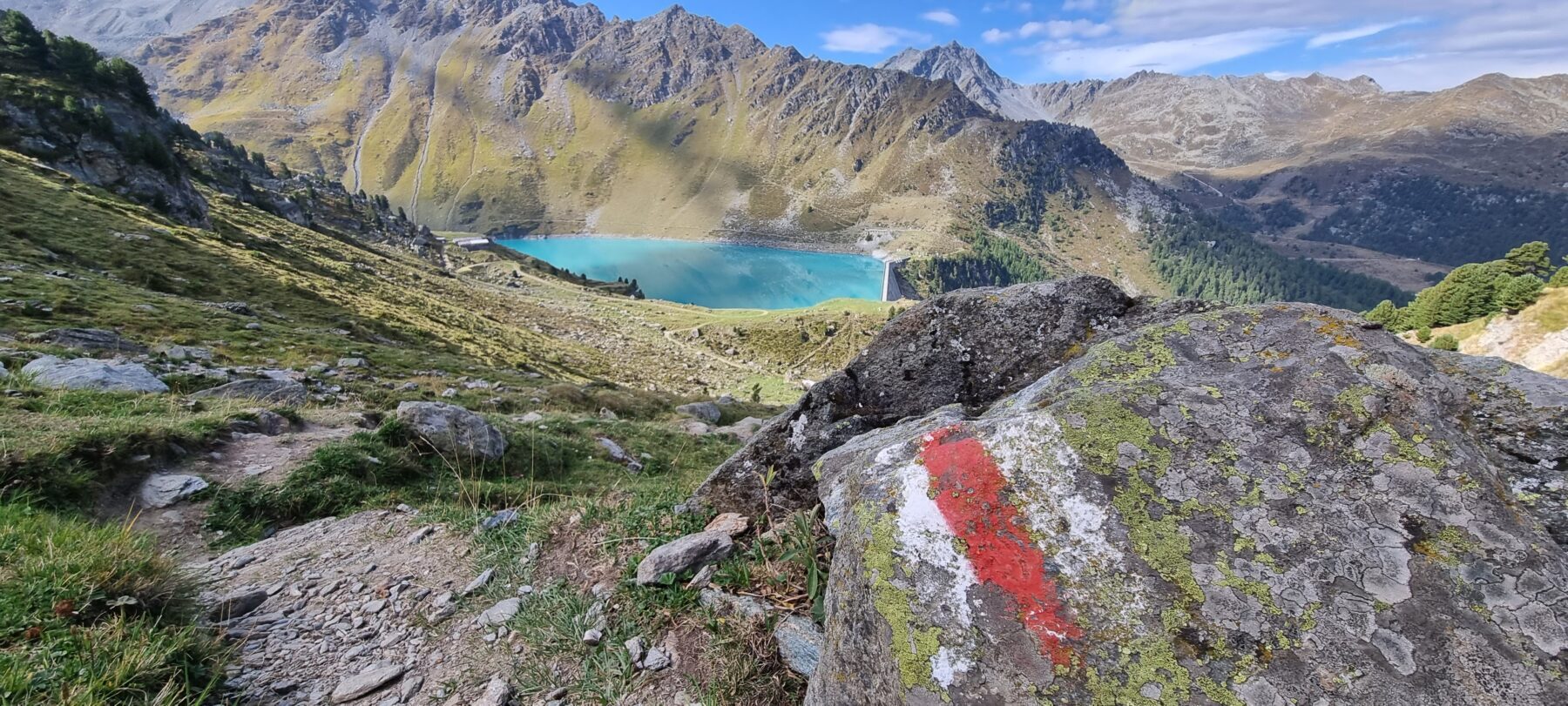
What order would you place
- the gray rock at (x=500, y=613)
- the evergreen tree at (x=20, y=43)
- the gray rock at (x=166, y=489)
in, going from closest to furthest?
the gray rock at (x=500, y=613), the gray rock at (x=166, y=489), the evergreen tree at (x=20, y=43)

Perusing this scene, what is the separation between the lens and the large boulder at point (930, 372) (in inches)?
251

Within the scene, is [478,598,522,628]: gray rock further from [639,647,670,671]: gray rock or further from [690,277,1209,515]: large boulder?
[690,277,1209,515]: large boulder

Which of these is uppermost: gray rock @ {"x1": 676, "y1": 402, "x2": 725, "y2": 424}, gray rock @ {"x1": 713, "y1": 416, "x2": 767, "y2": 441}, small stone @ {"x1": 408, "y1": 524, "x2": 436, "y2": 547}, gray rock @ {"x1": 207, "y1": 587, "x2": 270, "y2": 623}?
gray rock @ {"x1": 207, "y1": 587, "x2": 270, "y2": 623}

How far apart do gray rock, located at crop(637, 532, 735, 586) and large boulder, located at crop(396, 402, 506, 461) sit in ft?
25.0

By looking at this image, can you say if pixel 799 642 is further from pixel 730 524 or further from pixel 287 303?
pixel 287 303

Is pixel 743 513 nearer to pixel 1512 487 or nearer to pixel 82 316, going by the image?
pixel 1512 487

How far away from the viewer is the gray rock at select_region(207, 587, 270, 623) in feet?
16.8

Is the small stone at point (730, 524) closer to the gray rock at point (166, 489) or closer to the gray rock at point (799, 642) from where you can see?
the gray rock at point (799, 642)

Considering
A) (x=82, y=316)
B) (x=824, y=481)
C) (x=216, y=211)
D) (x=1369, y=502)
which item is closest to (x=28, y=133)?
(x=216, y=211)

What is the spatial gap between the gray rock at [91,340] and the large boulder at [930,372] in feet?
70.3

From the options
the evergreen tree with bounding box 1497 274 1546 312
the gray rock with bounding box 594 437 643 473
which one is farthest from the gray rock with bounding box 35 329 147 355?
the evergreen tree with bounding box 1497 274 1546 312

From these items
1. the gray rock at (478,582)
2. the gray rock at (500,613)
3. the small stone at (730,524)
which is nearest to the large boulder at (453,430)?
the gray rock at (478,582)

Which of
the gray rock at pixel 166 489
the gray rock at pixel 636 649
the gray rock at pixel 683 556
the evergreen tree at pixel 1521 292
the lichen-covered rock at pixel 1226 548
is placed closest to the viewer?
the lichen-covered rock at pixel 1226 548

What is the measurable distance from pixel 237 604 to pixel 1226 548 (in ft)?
25.3
